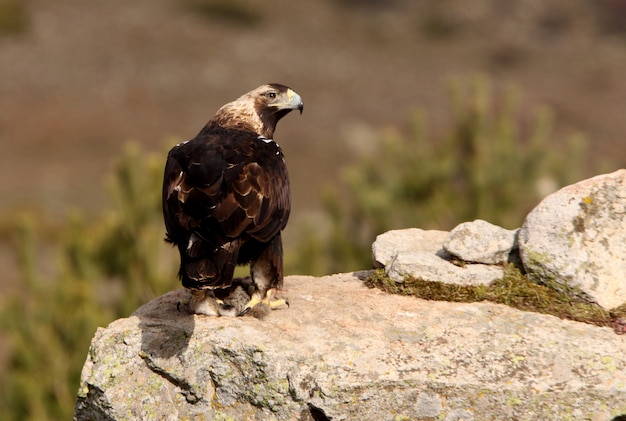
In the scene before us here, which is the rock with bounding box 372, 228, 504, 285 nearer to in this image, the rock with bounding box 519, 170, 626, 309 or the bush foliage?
the rock with bounding box 519, 170, 626, 309

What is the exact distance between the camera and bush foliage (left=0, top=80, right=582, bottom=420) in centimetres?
1072

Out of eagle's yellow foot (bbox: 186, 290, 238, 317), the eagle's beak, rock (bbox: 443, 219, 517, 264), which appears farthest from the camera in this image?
the eagle's beak

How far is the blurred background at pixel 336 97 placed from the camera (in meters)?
12.9

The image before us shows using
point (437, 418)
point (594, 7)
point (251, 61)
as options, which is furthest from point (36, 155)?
point (437, 418)

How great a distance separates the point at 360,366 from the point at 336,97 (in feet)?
118

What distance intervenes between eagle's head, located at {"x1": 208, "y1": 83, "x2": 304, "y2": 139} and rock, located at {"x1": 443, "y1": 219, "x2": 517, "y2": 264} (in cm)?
184

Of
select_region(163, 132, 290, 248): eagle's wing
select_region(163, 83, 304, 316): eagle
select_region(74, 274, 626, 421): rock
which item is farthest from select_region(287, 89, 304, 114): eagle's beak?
select_region(74, 274, 626, 421): rock

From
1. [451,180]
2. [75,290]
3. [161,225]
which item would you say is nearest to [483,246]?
[75,290]

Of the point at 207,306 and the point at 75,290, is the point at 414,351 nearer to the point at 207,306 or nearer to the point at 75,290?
the point at 207,306

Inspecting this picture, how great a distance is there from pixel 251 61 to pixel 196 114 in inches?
199

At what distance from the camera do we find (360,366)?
4969mm

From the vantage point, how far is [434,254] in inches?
241

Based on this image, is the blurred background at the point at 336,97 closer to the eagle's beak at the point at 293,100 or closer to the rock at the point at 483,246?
the eagle's beak at the point at 293,100

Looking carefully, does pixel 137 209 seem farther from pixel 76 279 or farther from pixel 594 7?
pixel 594 7
